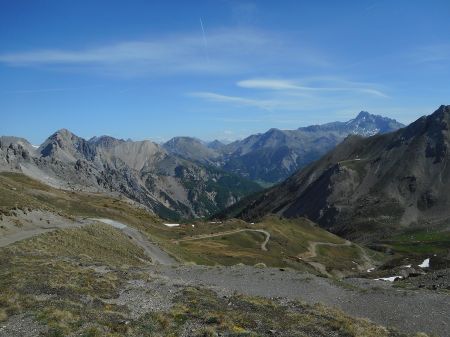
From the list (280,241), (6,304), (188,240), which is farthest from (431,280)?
(280,241)

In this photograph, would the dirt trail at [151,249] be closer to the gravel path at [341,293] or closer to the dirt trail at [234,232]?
the gravel path at [341,293]

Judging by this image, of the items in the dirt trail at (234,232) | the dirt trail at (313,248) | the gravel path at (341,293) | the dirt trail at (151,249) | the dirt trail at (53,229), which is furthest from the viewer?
the dirt trail at (313,248)

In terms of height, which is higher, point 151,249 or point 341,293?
point 341,293

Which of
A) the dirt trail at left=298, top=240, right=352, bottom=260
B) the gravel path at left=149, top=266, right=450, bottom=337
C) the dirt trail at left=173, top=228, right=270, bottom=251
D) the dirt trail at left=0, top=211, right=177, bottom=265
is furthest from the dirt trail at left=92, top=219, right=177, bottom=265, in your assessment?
the dirt trail at left=298, top=240, right=352, bottom=260

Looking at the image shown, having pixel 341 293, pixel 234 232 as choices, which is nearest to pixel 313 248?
pixel 234 232

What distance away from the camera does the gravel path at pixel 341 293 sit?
2947 centimetres

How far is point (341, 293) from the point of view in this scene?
3747 cm

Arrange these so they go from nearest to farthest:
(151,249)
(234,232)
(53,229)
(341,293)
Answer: (341,293)
(53,229)
(151,249)
(234,232)

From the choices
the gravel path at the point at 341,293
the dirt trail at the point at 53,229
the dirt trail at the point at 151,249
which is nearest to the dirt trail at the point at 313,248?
the dirt trail at the point at 151,249

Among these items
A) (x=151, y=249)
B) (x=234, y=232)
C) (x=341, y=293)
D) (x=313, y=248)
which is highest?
(x=341, y=293)

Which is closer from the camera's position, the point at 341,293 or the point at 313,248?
the point at 341,293

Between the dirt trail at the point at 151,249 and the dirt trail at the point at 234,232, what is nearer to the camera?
the dirt trail at the point at 151,249

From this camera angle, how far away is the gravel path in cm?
2947

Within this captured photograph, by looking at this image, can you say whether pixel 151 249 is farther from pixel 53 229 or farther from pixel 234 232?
pixel 234 232
